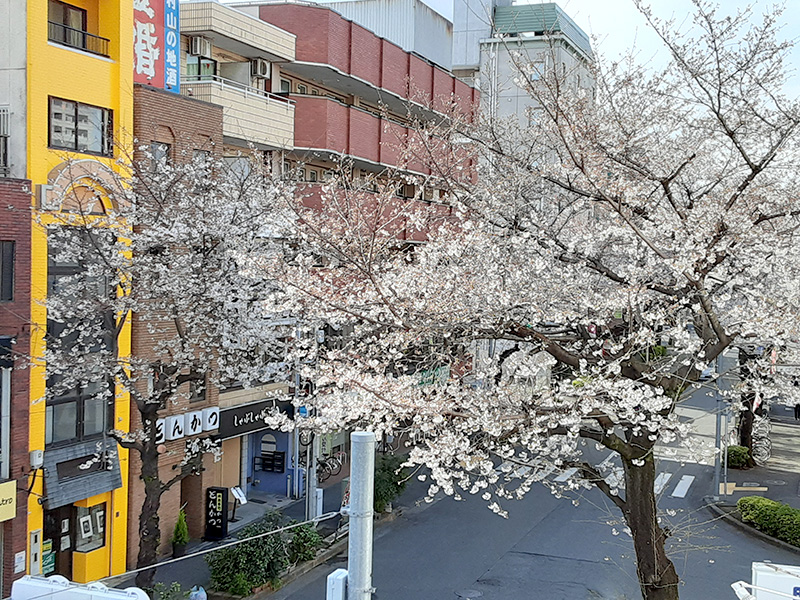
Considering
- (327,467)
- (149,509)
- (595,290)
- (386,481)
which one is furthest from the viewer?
(327,467)

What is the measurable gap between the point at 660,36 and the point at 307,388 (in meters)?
13.0

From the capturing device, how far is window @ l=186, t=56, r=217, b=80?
1962 cm

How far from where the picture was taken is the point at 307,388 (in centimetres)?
1917

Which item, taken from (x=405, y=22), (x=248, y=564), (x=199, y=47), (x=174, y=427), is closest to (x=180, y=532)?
(x=174, y=427)

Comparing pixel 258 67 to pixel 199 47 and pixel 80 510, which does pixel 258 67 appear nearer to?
pixel 199 47

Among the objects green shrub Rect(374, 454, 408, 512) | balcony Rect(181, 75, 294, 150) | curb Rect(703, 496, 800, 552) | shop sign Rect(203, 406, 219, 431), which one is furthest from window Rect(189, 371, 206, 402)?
curb Rect(703, 496, 800, 552)

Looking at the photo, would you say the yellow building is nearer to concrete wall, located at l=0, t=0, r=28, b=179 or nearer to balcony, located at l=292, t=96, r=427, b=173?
concrete wall, located at l=0, t=0, r=28, b=179

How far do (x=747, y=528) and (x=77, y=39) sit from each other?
61.7 ft

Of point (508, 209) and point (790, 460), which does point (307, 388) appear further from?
point (790, 460)

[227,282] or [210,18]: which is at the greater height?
[210,18]

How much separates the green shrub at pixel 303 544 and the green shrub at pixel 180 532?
238cm

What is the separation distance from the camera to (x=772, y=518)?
730 inches

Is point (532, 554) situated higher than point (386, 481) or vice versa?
point (386, 481)

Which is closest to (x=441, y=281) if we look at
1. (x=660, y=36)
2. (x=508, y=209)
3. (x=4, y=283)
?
(x=508, y=209)
